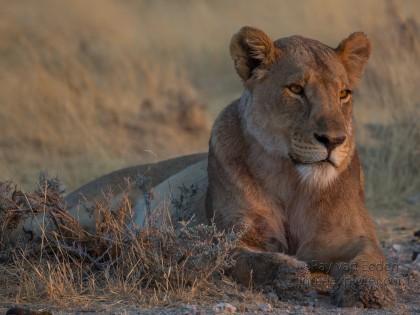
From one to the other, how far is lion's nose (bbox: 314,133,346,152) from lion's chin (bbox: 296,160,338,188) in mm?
105

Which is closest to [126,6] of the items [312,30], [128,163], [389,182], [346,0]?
[312,30]

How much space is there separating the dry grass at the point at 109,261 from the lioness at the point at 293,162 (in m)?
0.22

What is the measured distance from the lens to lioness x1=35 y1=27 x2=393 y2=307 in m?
4.93

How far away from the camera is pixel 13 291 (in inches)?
195

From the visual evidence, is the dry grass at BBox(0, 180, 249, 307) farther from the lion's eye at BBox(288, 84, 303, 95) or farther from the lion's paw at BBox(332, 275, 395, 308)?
Answer: the lion's eye at BBox(288, 84, 303, 95)

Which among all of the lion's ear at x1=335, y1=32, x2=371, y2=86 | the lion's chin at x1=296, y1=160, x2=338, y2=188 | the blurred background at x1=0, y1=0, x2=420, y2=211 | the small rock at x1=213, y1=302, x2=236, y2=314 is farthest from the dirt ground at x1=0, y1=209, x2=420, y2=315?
the blurred background at x1=0, y1=0, x2=420, y2=211

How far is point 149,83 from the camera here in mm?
14664

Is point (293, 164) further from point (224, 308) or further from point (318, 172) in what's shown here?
point (224, 308)

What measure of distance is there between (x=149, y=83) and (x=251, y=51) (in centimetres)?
928

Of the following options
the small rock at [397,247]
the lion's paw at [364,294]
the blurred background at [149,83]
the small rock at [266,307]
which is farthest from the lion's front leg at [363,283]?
the blurred background at [149,83]

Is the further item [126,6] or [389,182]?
[126,6]

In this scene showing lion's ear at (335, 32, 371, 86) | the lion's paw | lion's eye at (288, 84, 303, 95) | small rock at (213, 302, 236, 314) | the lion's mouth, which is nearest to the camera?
small rock at (213, 302, 236, 314)

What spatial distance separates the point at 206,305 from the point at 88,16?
15242 mm

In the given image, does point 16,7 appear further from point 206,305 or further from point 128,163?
point 206,305
